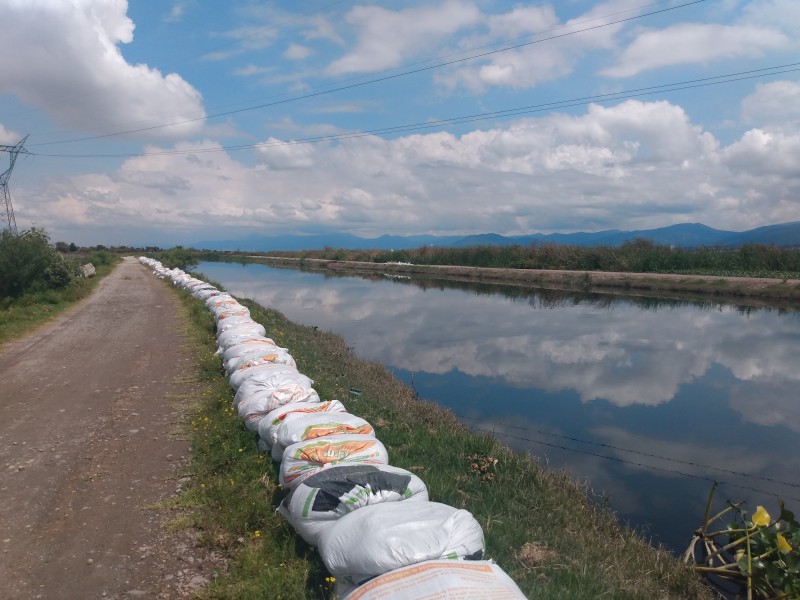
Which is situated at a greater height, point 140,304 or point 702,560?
point 140,304

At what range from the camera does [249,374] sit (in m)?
5.75

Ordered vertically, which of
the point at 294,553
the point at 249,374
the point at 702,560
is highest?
the point at 249,374

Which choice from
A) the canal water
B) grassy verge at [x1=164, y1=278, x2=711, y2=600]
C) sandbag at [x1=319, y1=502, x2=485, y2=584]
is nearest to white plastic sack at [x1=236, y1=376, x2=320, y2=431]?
grassy verge at [x1=164, y1=278, x2=711, y2=600]

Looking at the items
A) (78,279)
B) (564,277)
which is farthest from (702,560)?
(564,277)

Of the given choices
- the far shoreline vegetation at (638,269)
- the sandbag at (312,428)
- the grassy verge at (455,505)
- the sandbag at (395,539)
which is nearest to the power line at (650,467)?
the grassy verge at (455,505)

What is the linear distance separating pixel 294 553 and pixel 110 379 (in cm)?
502

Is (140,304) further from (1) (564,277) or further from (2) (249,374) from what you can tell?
(1) (564,277)

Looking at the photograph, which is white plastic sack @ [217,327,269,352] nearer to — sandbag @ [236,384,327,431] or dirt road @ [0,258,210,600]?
dirt road @ [0,258,210,600]

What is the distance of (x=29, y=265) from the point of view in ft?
52.2

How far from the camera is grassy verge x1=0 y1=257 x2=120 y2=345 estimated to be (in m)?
11.1

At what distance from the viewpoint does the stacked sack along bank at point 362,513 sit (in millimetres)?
2262

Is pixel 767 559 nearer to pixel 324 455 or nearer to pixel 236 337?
pixel 324 455

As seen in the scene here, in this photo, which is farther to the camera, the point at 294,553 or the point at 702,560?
the point at 702,560

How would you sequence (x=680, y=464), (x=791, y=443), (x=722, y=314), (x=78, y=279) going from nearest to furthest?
(x=680, y=464) → (x=791, y=443) → (x=722, y=314) → (x=78, y=279)
